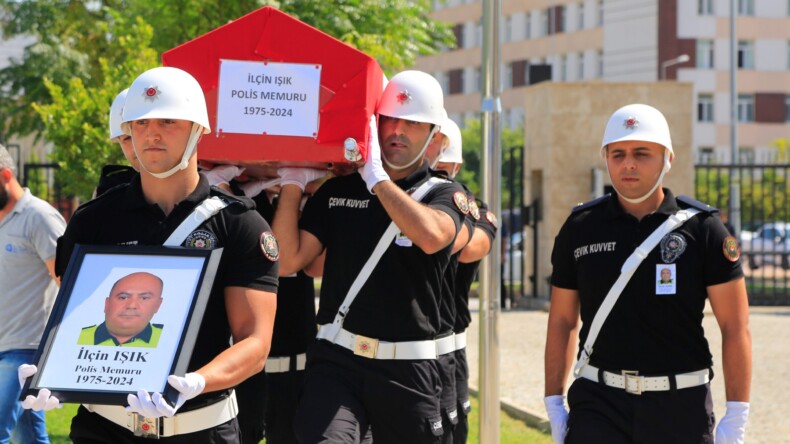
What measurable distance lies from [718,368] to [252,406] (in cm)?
898

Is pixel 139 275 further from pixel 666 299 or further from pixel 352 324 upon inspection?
pixel 666 299

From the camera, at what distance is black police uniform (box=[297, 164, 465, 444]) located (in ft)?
19.3

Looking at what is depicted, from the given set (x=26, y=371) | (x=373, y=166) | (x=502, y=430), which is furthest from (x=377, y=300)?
(x=502, y=430)

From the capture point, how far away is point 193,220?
4586 mm

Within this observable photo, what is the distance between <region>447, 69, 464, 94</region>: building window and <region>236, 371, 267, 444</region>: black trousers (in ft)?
270

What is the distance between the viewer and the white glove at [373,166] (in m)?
5.96

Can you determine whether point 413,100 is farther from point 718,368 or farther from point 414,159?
point 718,368

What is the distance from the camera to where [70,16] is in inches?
1288

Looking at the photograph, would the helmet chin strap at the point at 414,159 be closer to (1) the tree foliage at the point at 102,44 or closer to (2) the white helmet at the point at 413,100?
(2) the white helmet at the point at 413,100

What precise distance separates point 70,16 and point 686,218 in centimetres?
2897

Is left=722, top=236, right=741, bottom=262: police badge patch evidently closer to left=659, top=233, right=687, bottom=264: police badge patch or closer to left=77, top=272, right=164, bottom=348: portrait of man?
left=659, top=233, right=687, bottom=264: police badge patch

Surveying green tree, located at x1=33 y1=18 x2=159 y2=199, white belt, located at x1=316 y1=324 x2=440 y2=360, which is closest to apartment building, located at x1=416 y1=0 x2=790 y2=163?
green tree, located at x1=33 y1=18 x2=159 y2=199

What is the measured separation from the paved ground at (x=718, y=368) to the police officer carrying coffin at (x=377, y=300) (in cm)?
552

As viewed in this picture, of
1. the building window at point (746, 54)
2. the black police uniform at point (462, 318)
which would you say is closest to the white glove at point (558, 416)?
the black police uniform at point (462, 318)
